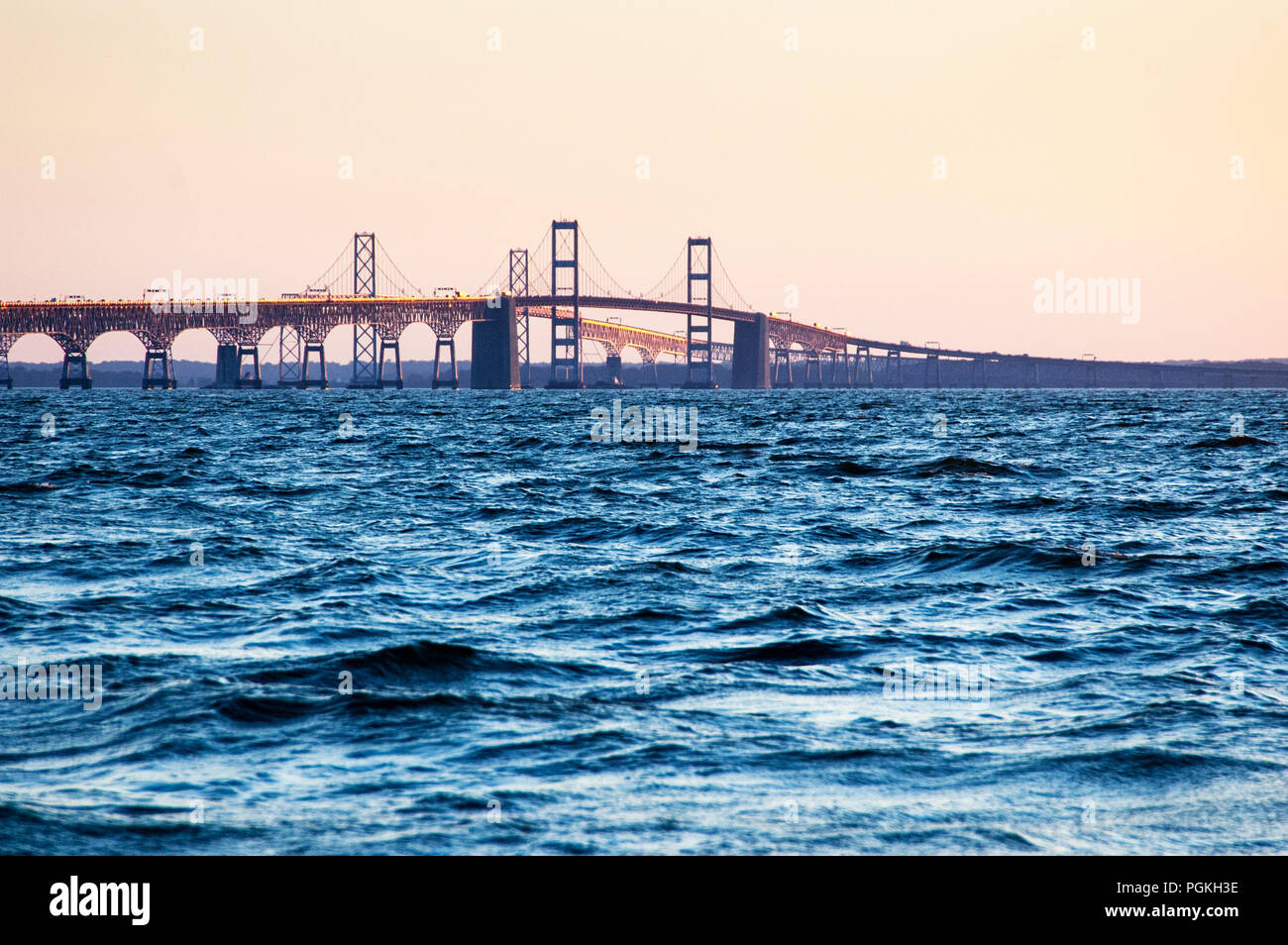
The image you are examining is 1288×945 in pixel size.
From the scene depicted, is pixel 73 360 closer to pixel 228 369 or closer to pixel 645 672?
pixel 228 369

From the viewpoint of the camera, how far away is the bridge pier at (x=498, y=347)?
411ft

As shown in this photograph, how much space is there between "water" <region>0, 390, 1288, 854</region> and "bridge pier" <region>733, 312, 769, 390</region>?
119 meters

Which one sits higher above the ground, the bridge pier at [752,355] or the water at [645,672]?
the bridge pier at [752,355]

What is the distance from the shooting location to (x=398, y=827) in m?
4.96

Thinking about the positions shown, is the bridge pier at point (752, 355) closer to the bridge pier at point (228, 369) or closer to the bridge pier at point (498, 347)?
Answer: the bridge pier at point (498, 347)

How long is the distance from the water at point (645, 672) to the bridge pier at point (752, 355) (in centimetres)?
11868

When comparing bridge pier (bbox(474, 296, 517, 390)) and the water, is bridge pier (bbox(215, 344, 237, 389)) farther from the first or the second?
the water

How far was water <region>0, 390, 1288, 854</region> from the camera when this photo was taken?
519 cm

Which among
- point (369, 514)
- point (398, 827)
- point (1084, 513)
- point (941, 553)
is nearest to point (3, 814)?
point (398, 827)

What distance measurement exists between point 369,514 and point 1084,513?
9005 millimetres

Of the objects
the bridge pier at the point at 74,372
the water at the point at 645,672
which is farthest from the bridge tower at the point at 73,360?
the water at the point at 645,672

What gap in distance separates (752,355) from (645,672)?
132m

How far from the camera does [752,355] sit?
456ft

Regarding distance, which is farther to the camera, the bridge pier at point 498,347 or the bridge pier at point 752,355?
the bridge pier at point 752,355
